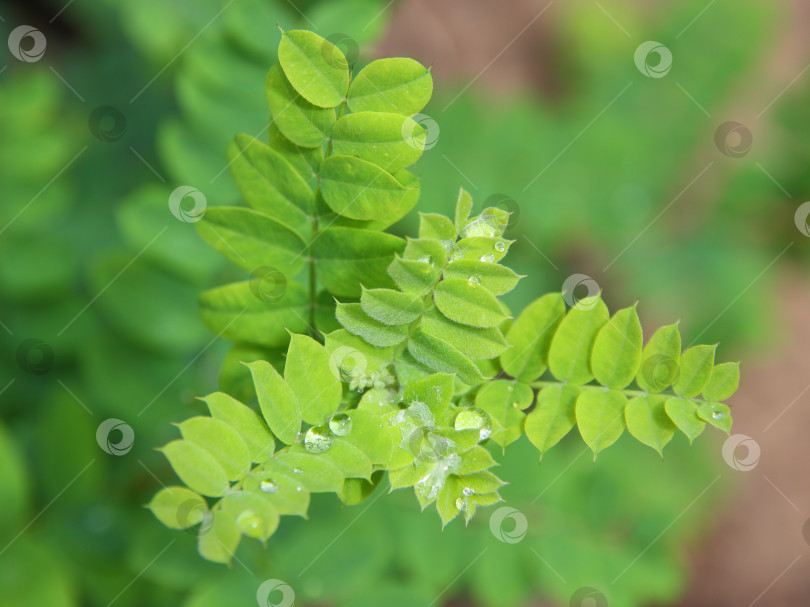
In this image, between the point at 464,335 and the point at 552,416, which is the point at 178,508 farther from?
the point at 552,416

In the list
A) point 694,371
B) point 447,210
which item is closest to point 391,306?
point 694,371

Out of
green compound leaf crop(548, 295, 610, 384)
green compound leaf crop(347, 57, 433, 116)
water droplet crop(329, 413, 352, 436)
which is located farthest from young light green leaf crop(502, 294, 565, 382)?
green compound leaf crop(347, 57, 433, 116)

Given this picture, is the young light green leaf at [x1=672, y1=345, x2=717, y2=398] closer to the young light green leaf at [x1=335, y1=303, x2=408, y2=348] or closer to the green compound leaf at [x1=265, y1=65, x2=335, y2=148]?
the young light green leaf at [x1=335, y1=303, x2=408, y2=348]

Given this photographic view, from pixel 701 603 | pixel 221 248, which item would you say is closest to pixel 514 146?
pixel 221 248

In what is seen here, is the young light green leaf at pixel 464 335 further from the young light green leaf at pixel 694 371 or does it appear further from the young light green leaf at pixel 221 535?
the young light green leaf at pixel 221 535

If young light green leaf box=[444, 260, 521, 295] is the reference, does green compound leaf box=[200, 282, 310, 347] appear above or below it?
below
